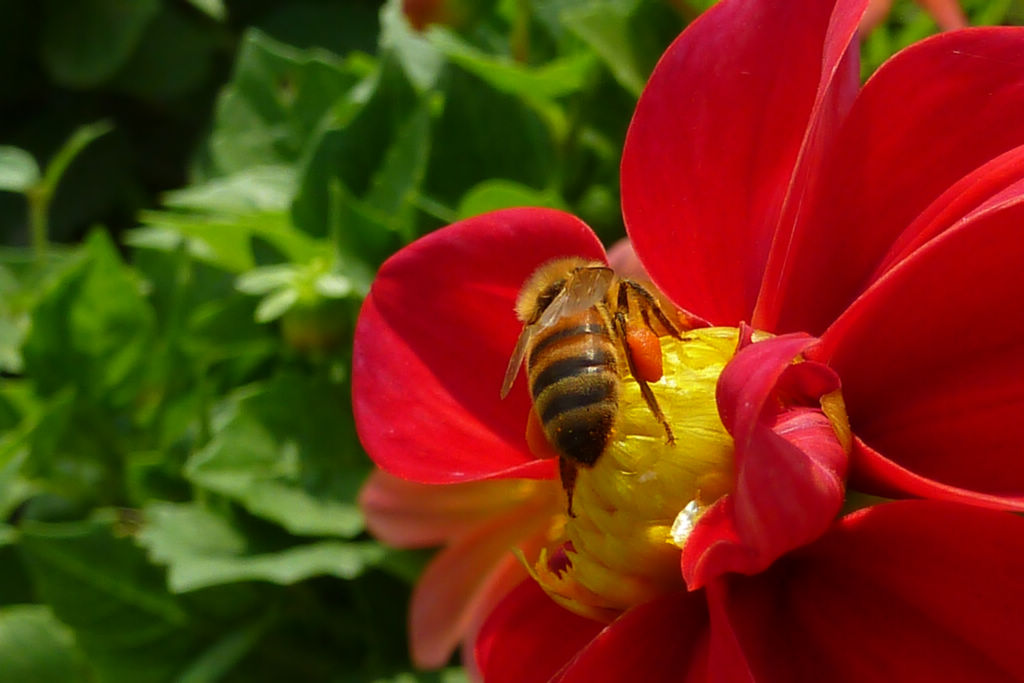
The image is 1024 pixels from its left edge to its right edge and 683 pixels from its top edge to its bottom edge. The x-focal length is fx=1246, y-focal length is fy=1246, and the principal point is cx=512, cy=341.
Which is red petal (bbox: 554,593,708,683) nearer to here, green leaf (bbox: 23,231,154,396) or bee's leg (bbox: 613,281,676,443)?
bee's leg (bbox: 613,281,676,443)

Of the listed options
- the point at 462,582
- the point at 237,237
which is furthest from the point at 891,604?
the point at 237,237

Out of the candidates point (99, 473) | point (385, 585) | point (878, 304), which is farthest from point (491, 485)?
point (99, 473)

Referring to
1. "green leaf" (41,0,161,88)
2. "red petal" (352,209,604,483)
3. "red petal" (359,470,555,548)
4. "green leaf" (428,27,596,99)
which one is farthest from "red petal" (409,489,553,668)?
"green leaf" (41,0,161,88)

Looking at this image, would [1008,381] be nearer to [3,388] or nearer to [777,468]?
[777,468]

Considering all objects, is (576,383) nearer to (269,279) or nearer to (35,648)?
(269,279)

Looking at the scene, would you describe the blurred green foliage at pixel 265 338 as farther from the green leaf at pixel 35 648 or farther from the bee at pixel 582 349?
the bee at pixel 582 349

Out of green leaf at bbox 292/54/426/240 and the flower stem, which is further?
the flower stem
